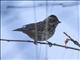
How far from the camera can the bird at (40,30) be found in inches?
23.9

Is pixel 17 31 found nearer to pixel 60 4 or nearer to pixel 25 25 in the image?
pixel 25 25

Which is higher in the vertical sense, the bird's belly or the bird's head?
the bird's head

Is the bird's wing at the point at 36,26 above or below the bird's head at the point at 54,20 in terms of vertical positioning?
below

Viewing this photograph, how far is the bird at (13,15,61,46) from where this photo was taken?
0.61m

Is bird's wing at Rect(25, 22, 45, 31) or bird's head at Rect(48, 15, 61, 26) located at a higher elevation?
bird's head at Rect(48, 15, 61, 26)

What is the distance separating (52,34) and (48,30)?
36 millimetres

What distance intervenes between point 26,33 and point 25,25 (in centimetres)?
2

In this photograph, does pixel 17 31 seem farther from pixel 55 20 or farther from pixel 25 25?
pixel 55 20

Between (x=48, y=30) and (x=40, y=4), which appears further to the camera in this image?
(x=48, y=30)

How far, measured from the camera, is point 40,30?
64 centimetres

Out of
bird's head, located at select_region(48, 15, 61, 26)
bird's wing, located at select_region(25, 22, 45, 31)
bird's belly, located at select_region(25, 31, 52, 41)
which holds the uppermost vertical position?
bird's head, located at select_region(48, 15, 61, 26)

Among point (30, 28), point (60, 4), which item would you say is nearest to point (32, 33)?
point (30, 28)

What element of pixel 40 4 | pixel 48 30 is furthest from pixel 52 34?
pixel 40 4

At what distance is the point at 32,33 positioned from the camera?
61 centimetres
